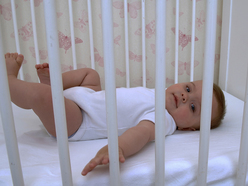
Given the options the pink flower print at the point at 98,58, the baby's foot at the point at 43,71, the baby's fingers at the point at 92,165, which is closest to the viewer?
the baby's fingers at the point at 92,165

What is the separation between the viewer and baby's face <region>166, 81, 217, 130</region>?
0.74 m

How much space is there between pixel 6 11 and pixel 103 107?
0.78m

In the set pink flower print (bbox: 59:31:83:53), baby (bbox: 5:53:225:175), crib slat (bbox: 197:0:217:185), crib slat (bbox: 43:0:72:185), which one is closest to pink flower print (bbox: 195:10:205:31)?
baby (bbox: 5:53:225:175)

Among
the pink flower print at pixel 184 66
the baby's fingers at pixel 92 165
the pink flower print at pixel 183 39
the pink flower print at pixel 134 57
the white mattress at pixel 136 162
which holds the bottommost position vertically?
the white mattress at pixel 136 162

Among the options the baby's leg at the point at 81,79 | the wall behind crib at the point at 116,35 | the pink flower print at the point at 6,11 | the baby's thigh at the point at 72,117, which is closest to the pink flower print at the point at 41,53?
the wall behind crib at the point at 116,35

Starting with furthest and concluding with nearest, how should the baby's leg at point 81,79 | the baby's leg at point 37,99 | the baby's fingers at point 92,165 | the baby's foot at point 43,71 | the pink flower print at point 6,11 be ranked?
the pink flower print at point 6,11 < the baby's leg at point 81,79 < the baby's foot at point 43,71 < the baby's leg at point 37,99 < the baby's fingers at point 92,165

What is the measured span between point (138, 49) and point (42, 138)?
73 cm

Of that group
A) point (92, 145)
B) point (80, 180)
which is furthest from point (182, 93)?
point (80, 180)

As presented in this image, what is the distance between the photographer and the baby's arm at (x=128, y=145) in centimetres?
42

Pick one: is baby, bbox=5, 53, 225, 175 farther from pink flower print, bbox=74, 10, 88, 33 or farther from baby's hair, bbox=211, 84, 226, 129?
pink flower print, bbox=74, 10, 88, 33

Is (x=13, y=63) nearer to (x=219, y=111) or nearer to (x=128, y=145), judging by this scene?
(x=128, y=145)

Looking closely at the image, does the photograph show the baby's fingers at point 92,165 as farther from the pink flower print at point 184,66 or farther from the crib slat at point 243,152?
the pink flower print at point 184,66

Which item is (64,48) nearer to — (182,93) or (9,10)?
(9,10)

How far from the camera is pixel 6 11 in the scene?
3.53 feet
